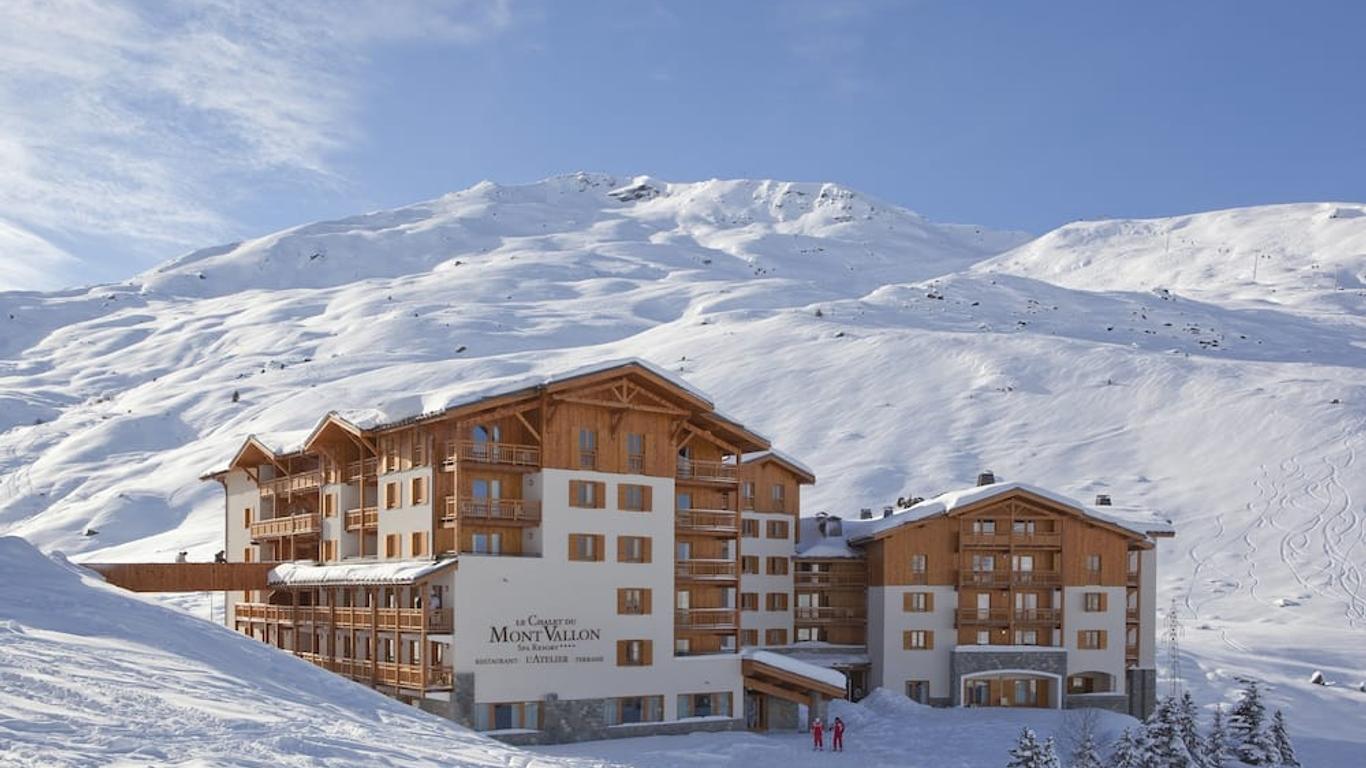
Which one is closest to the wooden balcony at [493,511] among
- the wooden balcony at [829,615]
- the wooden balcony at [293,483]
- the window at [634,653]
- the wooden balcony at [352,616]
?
the wooden balcony at [352,616]

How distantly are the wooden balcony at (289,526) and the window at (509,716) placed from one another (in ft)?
48.1

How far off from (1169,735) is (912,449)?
214 ft

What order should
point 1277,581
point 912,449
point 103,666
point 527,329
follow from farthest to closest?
point 527,329 < point 912,449 < point 1277,581 < point 103,666

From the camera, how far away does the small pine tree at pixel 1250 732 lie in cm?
4559

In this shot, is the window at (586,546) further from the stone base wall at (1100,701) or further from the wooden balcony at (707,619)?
the stone base wall at (1100,701)

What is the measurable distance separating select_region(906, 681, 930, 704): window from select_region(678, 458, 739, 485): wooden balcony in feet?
42.4

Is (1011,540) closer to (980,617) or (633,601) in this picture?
(980,617)

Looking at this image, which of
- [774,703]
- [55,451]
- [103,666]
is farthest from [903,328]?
[103,666]

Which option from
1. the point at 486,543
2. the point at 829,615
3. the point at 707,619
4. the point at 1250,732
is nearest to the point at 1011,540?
the point at 829,615

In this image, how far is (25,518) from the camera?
107500mm

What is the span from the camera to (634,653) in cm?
4900

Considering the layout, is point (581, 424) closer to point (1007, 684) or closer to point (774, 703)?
point (774, 703)

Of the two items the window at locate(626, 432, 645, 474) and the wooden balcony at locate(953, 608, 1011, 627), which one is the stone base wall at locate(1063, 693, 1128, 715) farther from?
the window at locate(626, 432, 645, 474)

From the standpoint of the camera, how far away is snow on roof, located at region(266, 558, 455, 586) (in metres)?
45.3
